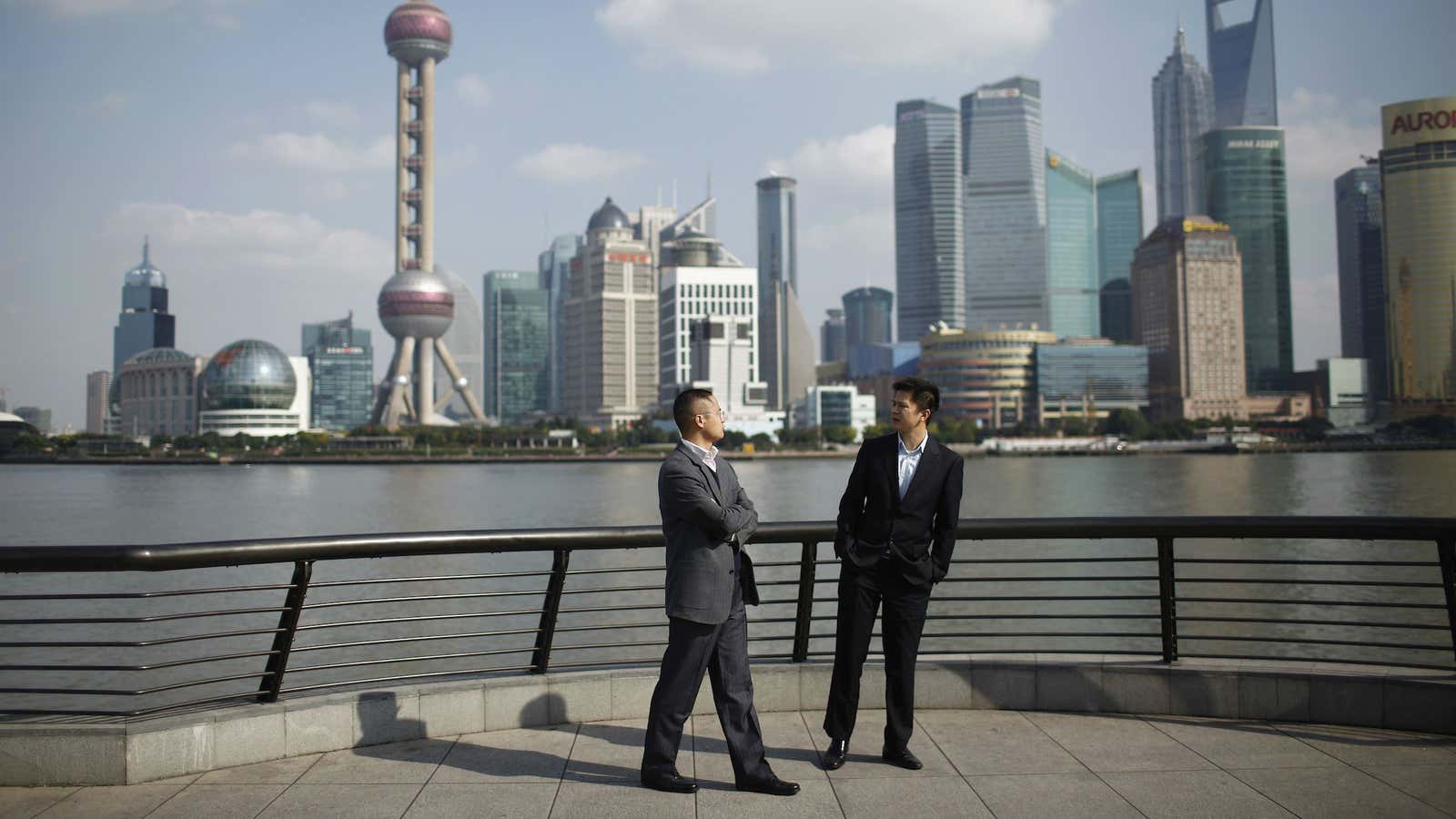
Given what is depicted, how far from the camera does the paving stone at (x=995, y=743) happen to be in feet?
20.7

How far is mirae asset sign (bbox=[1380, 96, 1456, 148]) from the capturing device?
7032 inches

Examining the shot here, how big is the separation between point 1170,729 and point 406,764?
4606mm

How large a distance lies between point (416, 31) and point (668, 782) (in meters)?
209

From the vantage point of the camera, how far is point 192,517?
62.5 meters

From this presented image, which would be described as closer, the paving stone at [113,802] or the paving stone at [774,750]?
the paving stone at [113,802]

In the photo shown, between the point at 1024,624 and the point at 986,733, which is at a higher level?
the point at 986,733

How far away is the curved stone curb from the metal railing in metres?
0.17

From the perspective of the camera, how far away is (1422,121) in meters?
180

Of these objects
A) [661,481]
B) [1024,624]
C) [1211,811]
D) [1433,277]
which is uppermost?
[1433,277]

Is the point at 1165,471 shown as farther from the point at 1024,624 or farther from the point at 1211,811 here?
the point at 1211,811

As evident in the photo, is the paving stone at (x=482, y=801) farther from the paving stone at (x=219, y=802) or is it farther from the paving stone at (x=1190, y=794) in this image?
the paving stone at (x=1190, y=794)

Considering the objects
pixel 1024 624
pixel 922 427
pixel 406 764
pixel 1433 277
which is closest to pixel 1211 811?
pixel 922 427

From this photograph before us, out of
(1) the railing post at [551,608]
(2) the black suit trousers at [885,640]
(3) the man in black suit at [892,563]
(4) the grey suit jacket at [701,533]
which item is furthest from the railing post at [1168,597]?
(1) the railing post at [551,608]

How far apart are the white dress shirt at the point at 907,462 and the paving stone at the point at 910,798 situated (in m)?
1.58
